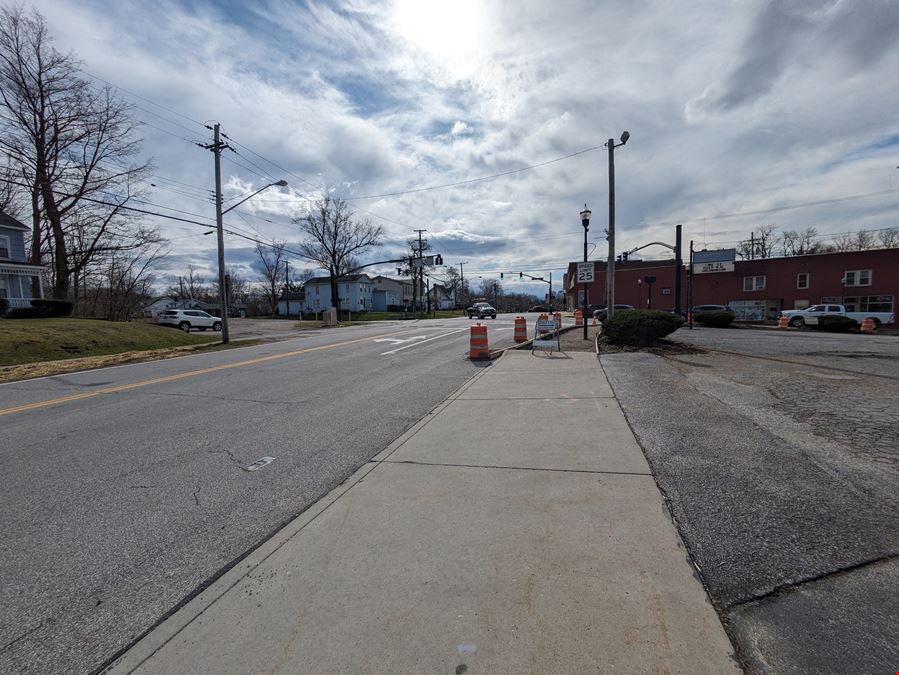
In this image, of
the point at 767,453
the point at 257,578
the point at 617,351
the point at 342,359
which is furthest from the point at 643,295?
the point at 257,578

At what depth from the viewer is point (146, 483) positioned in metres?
4.00

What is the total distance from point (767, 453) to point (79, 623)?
5.53 m

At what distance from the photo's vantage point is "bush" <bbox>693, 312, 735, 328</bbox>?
89.6 feet

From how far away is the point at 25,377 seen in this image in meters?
11.0

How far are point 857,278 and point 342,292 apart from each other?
7104 cm

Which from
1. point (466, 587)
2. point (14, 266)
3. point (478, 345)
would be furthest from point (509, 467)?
point (14, 266)

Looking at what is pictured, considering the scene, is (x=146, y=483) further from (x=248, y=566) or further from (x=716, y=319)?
(x=716, y=319)

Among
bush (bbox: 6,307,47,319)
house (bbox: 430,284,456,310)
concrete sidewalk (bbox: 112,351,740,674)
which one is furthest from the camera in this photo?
house (bbox: 430,284,456,310)

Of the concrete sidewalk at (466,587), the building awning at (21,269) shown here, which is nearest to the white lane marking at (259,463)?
the concrete sidewalk at (466,587)

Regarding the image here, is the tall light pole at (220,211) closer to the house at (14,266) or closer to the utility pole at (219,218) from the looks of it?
the utility pole at (219,218)

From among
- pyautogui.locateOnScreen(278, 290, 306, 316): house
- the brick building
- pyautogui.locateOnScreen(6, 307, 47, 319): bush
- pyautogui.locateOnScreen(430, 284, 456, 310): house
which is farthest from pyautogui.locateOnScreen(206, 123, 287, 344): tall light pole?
pyautogui.locateOnScreen(430, 284, 456, 310): house

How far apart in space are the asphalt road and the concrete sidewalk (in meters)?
0.35

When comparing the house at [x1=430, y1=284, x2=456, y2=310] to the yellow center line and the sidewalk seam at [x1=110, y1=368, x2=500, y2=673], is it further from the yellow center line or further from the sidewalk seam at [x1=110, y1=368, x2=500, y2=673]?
the sidewalk seam at [x1=110, y1=368, x2=500, y2=673]

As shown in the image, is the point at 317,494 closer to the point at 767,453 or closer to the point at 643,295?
the point at 767,453
